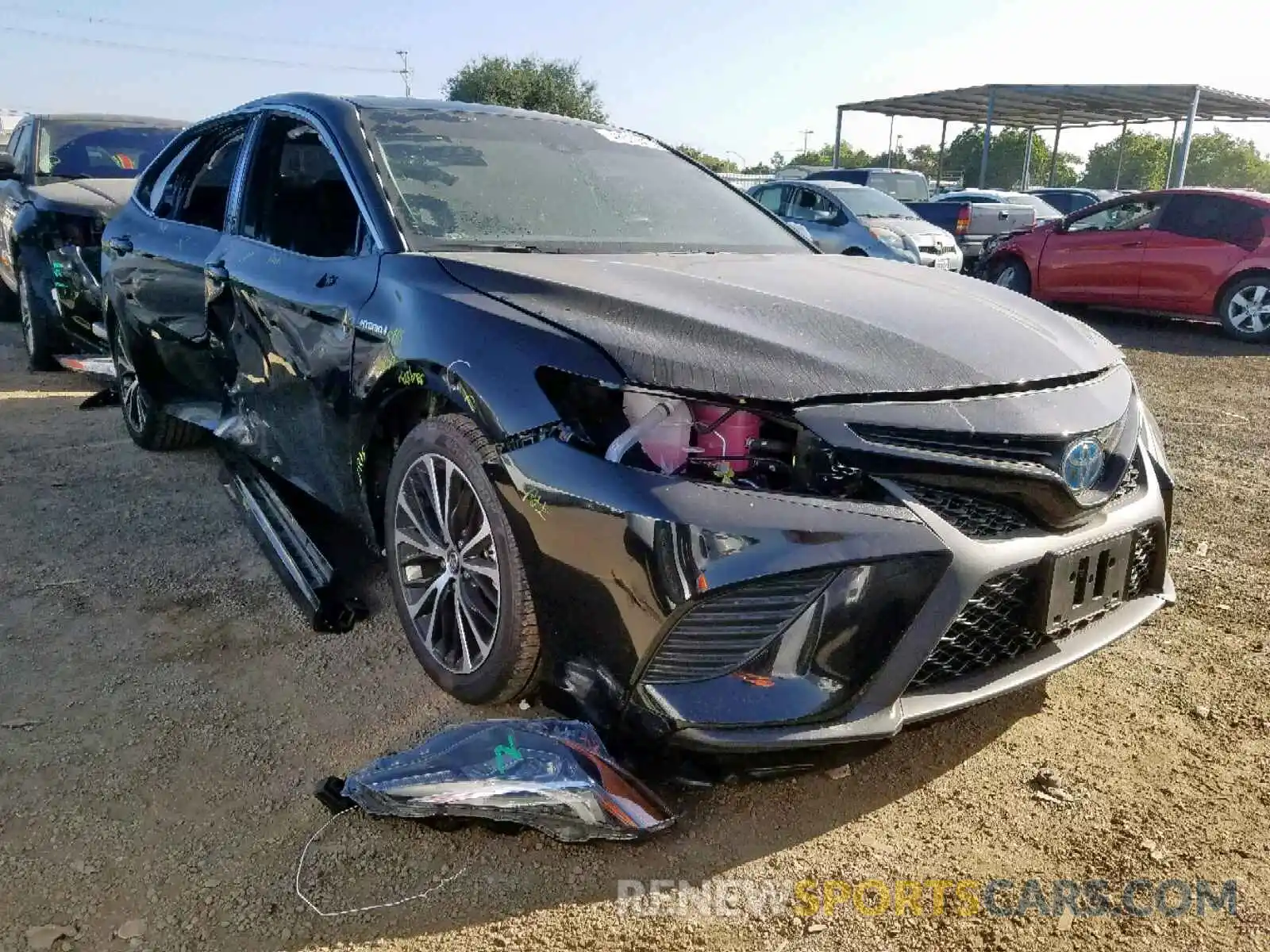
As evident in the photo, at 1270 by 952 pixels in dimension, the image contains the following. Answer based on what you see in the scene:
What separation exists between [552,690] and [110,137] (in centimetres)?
716

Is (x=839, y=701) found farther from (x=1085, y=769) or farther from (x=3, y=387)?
(x=3, y=387)

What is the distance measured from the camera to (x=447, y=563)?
2568 mm

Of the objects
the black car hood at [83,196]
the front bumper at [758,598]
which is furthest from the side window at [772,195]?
the front bumper at [758,598]

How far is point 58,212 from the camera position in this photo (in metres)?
6.29

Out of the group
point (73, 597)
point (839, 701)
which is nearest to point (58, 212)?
point (73, 597)

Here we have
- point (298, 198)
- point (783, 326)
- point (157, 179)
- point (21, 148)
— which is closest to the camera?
point (783, 326)

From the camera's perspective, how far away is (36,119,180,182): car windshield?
7.25 m

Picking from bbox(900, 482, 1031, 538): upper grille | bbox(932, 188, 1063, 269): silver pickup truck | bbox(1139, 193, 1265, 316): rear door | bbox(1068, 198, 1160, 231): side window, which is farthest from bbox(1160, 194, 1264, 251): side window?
bbox(900, 482, 1031, 538): upper grille

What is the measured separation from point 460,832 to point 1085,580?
148 cm

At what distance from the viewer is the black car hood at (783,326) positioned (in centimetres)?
212

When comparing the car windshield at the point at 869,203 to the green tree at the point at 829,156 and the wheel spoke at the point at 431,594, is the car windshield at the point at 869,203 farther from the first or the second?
the green tree at the point at 829,156

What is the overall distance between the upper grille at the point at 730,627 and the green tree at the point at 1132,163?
65162 millimetres

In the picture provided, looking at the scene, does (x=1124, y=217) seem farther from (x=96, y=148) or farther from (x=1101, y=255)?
(x=96, y=148)

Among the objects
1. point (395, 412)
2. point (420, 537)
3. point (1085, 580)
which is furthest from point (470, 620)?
point (1085, 580)
